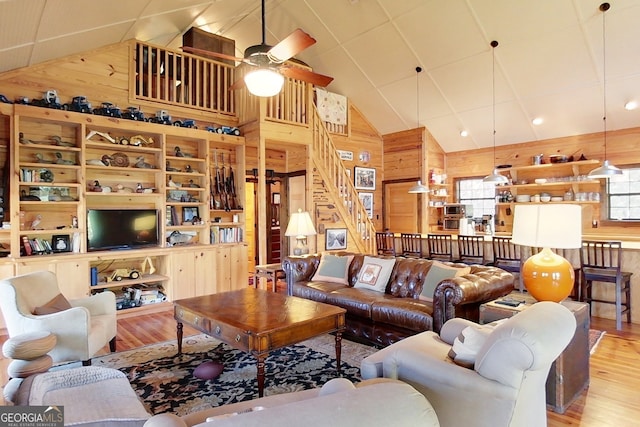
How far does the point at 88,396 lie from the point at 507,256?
17.2 feet

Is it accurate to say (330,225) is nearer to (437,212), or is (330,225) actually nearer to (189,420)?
(437,212)

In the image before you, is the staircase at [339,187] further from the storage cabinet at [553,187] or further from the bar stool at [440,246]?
the storage cabinet at [553,187]

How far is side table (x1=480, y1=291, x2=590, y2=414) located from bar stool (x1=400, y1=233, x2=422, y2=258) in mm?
3335

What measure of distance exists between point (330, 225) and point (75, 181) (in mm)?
→ 3938

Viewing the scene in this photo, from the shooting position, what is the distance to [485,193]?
867 cm

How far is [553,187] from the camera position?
7.64 m

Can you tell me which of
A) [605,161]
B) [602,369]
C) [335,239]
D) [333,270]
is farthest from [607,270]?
[335,239]

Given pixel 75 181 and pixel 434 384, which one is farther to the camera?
pixel 75 181

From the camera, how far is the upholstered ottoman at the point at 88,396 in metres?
1.68

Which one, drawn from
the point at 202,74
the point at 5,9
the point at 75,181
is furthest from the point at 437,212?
the point at 5,9

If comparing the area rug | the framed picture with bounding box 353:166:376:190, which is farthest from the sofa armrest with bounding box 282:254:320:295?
the framed picture with bounding box 353:166:376:190

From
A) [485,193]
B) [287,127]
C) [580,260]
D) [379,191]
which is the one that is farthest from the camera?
[379,191]

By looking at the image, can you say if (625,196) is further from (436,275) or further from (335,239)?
(436,275)

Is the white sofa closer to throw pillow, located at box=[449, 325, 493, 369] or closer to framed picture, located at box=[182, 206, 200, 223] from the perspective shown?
throw pillow, located at box=[449, 325, 493, 369]
